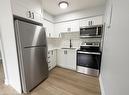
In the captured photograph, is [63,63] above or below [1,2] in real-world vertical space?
below

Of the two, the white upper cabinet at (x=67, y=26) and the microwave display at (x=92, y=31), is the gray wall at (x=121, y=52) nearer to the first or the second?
the microwave display at (x=92, y=31)

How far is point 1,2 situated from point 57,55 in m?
2.55

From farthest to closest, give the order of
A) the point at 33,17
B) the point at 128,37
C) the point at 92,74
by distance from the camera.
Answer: the point at 92,74
the point at 33,17
the point at 128,37

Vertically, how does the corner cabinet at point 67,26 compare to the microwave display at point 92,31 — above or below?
above

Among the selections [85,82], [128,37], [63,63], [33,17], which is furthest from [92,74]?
[33,17]

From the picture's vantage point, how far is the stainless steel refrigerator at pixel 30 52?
1467 mm

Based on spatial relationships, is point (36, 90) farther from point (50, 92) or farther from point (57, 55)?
point (57, 55)

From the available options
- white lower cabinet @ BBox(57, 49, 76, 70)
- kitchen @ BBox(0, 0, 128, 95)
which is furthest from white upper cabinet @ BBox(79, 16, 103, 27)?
white lower cabinet @ BBox(57, 49, 76, 70)

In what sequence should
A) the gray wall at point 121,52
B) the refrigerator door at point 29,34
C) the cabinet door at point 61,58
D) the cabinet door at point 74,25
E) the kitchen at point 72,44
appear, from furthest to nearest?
the cabinet door at point 61,58 → the cabinet door at point 74,25 → the refrigerator door at point 29,34 → the kitchen at point 72,44 → the gray wall at point 121,52

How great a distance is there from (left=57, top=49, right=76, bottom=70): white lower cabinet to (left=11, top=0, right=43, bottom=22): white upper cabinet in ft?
5.49

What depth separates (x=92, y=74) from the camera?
2.51 m

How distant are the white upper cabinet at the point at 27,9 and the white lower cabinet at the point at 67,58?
1673 millimetres

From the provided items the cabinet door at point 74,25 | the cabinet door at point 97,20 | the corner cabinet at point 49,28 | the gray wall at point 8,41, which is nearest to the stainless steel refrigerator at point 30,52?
the gray wall at point 8,41

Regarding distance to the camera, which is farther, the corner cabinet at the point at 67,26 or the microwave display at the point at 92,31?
the corner cabinet at the point at 67,26
